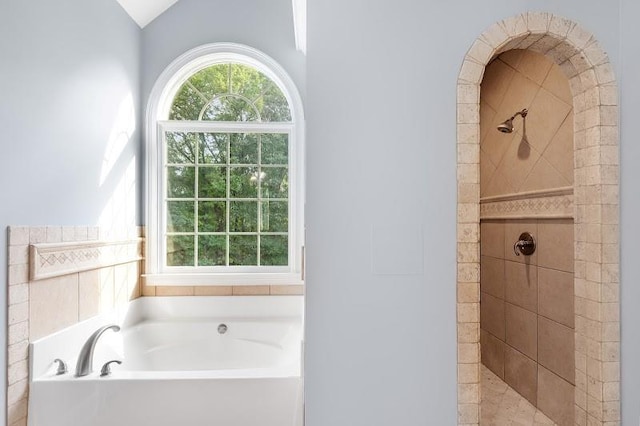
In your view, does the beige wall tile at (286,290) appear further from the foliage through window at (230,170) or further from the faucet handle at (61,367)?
the faucet handle at (61,367)

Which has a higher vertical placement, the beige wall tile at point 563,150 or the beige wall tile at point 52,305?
the beige wall tile at point 563,150

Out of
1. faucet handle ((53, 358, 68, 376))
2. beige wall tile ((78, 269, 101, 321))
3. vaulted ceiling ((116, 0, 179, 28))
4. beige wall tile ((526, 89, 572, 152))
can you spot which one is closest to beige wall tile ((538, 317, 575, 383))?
beige wall tile ((526, 89, 572, 152))

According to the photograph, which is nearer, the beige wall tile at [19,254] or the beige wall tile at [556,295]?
the beige wall tile at [19,254]

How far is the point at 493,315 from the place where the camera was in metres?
2.58

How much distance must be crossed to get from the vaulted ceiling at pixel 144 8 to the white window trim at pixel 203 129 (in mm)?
354

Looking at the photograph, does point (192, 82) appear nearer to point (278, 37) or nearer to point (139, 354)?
point (278, 37)

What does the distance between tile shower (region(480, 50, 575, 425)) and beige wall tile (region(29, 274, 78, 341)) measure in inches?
99.3

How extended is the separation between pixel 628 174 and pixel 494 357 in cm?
148

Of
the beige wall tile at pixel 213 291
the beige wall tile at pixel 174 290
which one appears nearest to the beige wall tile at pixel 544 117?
the beige wall tile at pixel 213 291

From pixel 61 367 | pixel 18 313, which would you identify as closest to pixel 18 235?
pixel 18 313

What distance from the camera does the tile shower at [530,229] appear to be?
6.09ft

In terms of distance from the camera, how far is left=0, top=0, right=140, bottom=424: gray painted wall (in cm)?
171

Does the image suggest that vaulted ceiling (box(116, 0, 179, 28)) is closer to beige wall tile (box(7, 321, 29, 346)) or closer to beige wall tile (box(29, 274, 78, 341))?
beige wall tile (box(29, 274, 78, 341))

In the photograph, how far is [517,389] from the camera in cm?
221
